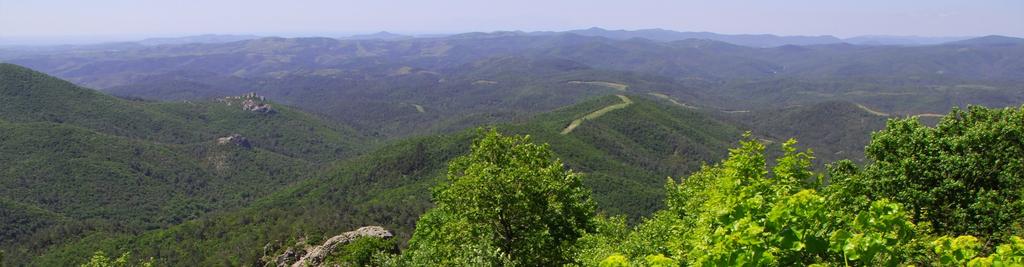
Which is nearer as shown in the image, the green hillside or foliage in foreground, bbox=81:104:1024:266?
foliage in foreground, bbox=81:104:1024:266

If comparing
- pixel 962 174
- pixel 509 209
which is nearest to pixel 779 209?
pixel 509 209

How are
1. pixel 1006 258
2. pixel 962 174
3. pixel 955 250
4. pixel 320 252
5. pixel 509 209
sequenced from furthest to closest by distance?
pixel 320 252
pixel 509 209
pixel 962 174
pixel 955 250
pixel 1006 258

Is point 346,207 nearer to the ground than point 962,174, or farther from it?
nearer to the ground

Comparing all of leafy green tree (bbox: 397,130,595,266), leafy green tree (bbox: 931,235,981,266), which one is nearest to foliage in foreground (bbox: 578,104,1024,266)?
leafy green tree (bbox: 931,235,981,266)

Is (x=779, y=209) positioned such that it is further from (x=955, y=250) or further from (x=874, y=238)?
(x=955, y=250)

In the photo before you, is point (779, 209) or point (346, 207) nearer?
point (779, 209)

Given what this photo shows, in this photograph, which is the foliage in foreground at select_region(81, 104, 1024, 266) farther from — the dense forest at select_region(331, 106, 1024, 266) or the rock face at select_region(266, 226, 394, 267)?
the rock face at select_region(266, 226, 394, 267)

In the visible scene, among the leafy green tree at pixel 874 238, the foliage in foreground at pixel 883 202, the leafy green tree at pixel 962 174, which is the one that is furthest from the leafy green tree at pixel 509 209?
the leafy green tree at pixel 874 238
